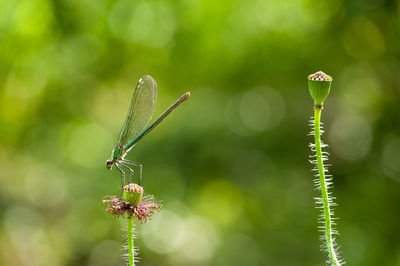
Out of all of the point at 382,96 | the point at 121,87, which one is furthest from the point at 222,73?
the point at 382,96

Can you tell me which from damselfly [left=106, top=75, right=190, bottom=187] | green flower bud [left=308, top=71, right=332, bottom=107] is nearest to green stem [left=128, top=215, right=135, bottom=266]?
green flower bud [left=308, top=71, right=332, bottom=107]

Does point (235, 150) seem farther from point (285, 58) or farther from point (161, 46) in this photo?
point (161, 46)

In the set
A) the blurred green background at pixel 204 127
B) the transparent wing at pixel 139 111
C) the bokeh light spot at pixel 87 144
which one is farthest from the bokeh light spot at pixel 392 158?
the transparent wing at pixel 139 111

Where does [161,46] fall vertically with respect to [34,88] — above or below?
above

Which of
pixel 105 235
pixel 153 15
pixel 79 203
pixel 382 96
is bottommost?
→ pixel 105 235

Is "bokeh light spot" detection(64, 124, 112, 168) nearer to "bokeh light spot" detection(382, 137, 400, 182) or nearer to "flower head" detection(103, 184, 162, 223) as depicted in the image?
"bokeh light spot" detection(382, 137, 400, 182)

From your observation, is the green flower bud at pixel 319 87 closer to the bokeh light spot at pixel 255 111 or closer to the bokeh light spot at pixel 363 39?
the bokeh light spot at pixel 255 111
